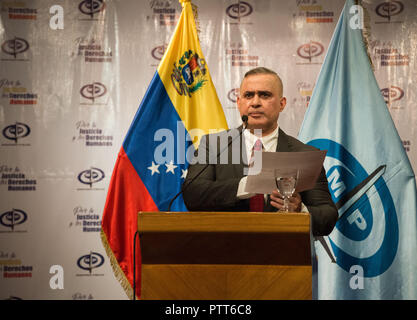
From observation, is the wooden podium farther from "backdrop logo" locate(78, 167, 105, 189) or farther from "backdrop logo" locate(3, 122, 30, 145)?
"backdrop logo" locate(3, 122, 30, 145)

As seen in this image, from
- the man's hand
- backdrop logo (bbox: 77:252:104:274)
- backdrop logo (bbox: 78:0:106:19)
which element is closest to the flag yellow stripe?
backdrop logo (bbox: 78:0:106:19)

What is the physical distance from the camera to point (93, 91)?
3.83m

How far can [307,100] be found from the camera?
12.4ft

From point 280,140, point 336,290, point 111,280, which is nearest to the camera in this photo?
point 280,140

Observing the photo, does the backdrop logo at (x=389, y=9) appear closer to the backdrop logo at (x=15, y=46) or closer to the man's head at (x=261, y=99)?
the man's head at (x=261, y=99)

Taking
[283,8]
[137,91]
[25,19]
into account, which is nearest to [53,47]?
[25,19]

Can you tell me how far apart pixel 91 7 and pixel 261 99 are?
2.00 metres

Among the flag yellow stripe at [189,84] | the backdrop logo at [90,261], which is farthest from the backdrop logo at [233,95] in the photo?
the backdrop logo at [90,261]

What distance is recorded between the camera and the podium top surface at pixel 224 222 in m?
1.37

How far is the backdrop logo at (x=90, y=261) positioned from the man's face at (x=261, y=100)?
1859mm

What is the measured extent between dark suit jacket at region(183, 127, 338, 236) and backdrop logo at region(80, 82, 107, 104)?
4.87 feet

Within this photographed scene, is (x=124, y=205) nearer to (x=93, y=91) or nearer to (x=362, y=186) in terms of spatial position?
(x=93, y=91)
